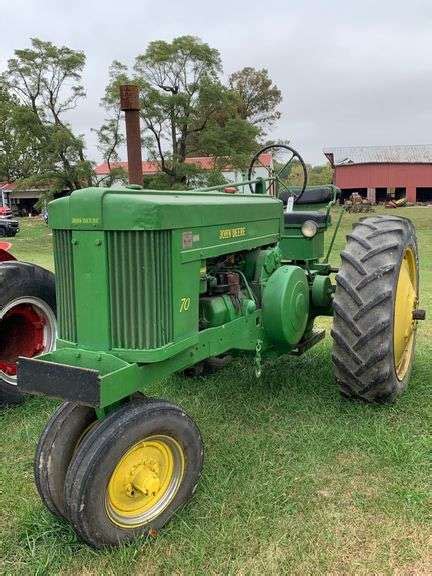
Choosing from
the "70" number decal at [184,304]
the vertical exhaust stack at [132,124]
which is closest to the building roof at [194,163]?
the vertical exhaust stack at [132,124]

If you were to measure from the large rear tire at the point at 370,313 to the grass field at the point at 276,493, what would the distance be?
262 mm

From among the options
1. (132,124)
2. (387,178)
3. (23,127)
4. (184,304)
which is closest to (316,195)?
(132,124)

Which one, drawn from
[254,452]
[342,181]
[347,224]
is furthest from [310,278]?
[342,181]

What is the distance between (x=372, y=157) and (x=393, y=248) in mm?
48688

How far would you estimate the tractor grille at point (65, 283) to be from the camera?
2635 mm

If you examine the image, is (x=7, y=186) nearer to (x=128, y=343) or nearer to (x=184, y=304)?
(x=184, y=304)

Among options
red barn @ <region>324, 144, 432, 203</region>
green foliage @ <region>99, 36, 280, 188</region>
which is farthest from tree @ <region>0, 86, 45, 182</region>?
red barn @ <region>324, 144, 432, 203</region>

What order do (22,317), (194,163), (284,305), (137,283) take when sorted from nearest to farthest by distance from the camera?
1. (137,283)
2. (284,305)
3. (22,317)
4. (194,163)

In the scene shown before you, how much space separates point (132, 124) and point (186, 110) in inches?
944

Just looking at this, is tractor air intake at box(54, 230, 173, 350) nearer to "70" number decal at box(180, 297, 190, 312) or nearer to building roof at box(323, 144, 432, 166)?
"70" number decal at box(180, 297, 190, 312)

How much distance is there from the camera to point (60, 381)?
2414mm

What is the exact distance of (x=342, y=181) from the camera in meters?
47.7

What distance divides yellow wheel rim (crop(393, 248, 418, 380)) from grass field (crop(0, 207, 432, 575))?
0.24 m

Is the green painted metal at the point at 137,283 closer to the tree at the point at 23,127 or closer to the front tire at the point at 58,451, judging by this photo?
the front tire at the point at 58,451
